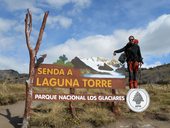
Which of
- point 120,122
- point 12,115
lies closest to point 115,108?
point 120,122

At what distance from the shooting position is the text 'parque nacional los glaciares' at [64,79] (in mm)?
14609

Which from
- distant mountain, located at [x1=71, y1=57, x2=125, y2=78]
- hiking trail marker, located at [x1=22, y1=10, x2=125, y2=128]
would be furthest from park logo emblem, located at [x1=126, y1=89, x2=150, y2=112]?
distant mountain, located at [x1=71, y1=57, x2=125, y2=78]

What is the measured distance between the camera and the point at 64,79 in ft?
48.9

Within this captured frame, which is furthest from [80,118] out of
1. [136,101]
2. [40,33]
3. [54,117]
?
[40,33]

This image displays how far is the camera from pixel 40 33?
14.3 m

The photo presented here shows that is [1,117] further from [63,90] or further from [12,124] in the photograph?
[63,90]

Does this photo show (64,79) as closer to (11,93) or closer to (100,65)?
(11,93)

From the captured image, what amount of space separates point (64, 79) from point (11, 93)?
3975 millimetres

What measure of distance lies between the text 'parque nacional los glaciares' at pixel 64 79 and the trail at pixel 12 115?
1.52 m

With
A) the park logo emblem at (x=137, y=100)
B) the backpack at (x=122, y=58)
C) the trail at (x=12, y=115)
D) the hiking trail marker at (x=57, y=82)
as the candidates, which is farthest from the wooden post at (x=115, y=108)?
the trail at (x=12, y=115)

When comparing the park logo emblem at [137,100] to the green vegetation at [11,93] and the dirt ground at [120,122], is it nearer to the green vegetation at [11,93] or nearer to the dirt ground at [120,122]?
the dirt ground at [120,122]

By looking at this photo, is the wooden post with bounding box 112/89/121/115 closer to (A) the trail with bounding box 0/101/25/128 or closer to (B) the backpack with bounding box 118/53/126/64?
(B) the backpack with bounding box 118/53/126/64

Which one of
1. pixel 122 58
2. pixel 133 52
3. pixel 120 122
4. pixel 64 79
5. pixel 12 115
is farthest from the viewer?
pixel 122 58

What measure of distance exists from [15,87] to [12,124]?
5292 mm
